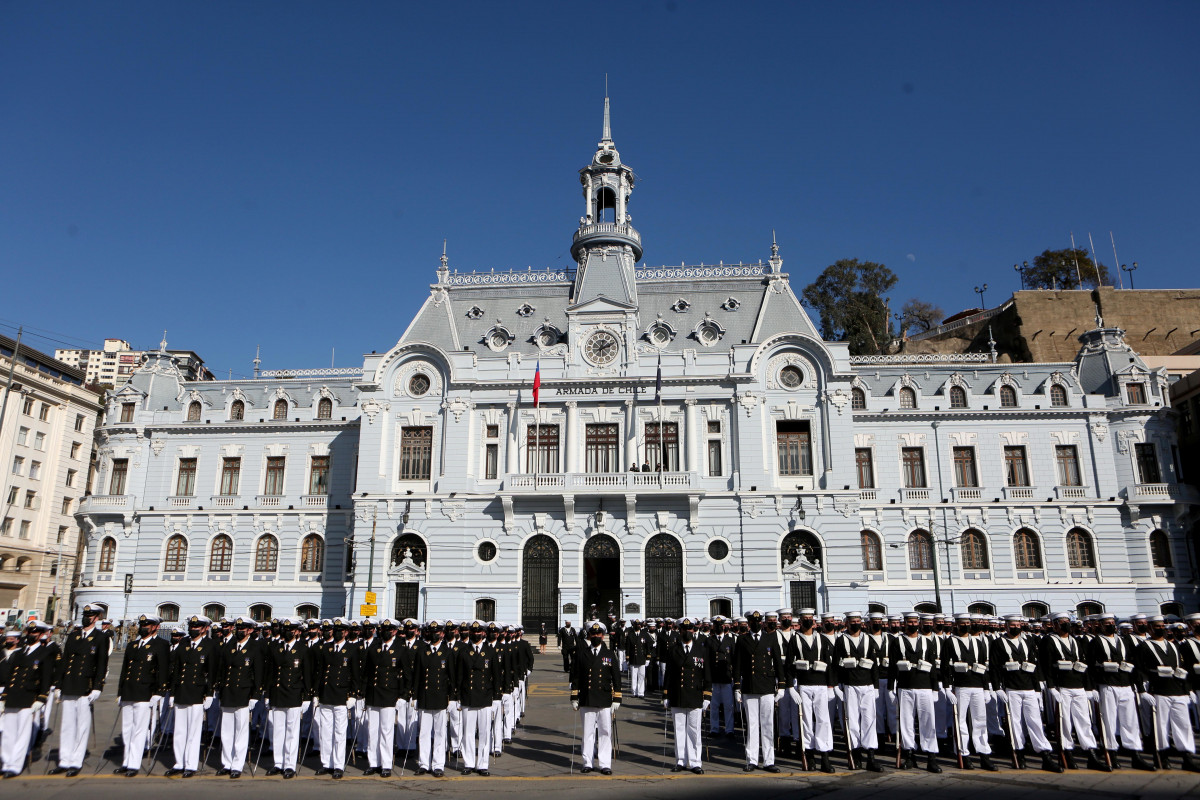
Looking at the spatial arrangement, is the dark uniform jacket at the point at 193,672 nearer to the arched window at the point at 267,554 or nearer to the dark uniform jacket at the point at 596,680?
the dark uniform jacket at the point at 596,680

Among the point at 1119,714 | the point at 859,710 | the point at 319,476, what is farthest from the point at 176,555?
the point at 1119,714

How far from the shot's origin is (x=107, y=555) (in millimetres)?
44250

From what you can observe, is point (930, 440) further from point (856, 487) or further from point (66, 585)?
point (66, 585)

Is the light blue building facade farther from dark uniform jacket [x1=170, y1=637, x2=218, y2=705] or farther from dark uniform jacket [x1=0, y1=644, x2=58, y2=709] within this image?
dark uniform jacket [x1=0, y1=644, x2=58, y2=709]

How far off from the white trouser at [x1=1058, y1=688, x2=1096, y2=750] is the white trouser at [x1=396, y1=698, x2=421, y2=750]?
11437 mm

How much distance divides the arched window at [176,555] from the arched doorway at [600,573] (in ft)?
69.4

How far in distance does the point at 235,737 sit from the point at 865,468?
1345 inches

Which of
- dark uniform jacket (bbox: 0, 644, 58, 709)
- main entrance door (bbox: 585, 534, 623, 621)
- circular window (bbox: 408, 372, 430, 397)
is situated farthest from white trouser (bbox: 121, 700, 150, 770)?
circular window (bbox: 408, 372, 430, 397)

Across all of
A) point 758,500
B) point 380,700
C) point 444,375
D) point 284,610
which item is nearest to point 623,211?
point 444,375

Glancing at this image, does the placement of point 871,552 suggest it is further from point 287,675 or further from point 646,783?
point 287,675

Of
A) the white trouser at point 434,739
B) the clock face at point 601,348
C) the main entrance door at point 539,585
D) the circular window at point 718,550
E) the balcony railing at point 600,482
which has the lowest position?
the white trouser at point 434,739

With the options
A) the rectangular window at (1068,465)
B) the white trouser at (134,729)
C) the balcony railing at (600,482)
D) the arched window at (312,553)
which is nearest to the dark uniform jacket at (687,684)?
→ the white trouser at (134,729)

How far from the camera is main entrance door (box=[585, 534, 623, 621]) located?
38625mm

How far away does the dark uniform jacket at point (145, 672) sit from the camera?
47.5 feet
